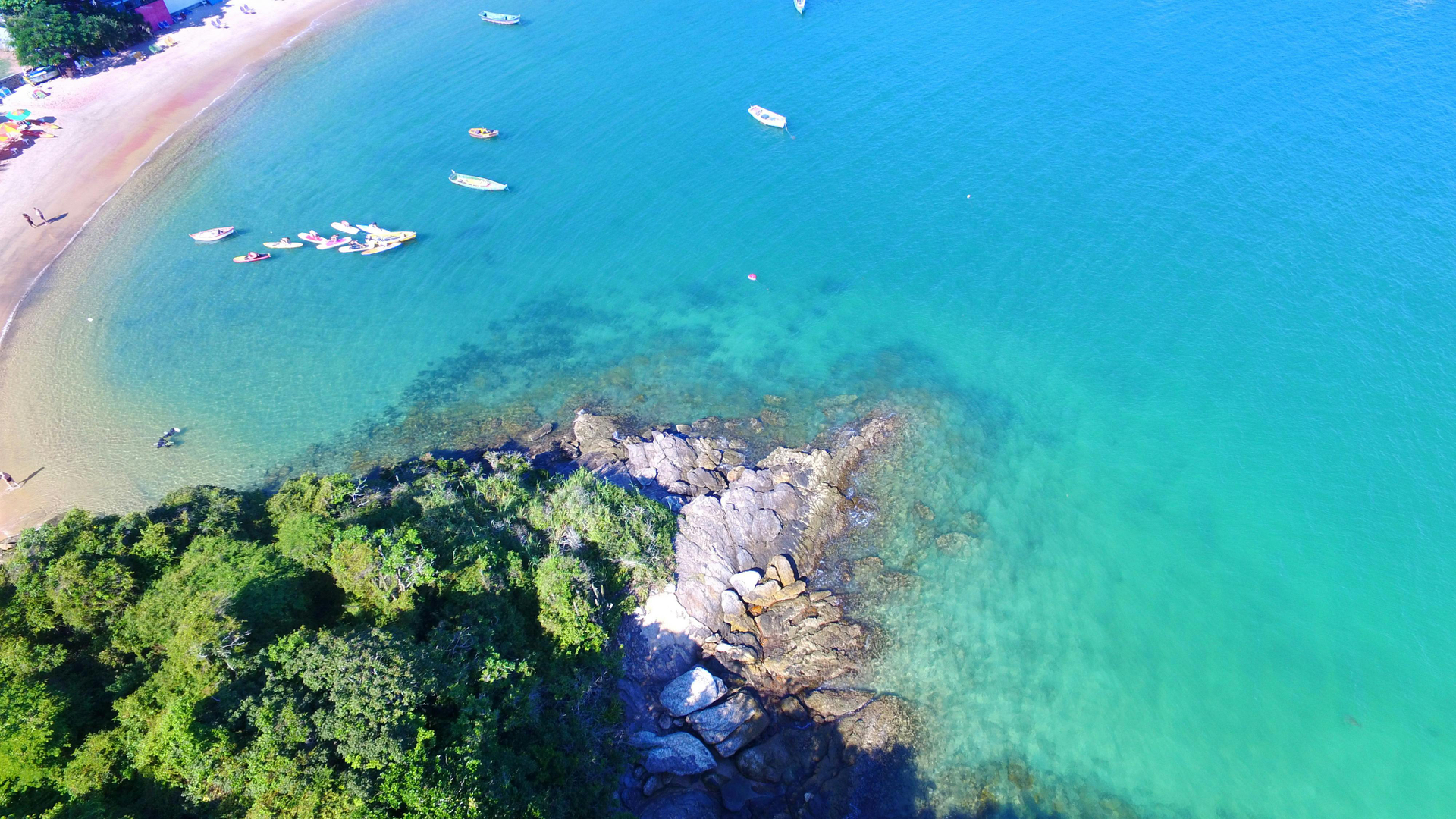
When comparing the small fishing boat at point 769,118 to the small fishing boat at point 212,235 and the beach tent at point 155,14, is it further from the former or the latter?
the beach tent at point 155,14

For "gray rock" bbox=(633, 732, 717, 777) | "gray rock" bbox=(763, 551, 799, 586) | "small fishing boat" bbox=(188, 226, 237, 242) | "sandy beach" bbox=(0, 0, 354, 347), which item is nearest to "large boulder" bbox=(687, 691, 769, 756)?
"gray rock" bbox=(633, 732, 717, 777)

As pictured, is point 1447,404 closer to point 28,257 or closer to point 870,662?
point 870,662

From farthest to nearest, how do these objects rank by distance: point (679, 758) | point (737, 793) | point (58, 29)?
point (58, 29), point (679, 758), point (737, 793)

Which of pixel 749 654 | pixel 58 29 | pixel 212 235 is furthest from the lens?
pixel 58 29

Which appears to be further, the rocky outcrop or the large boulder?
the large boulder

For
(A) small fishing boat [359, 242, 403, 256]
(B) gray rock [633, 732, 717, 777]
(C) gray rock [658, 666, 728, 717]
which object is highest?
(A) small fishing boat [359, 242, 403, 256]

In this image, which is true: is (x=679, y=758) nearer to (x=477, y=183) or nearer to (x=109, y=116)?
(x=477, y=183)

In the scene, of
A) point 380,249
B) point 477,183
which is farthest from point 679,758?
point 477,183

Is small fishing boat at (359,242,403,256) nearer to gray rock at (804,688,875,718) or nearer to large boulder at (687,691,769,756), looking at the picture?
large boulder at (687,691,769,756)
